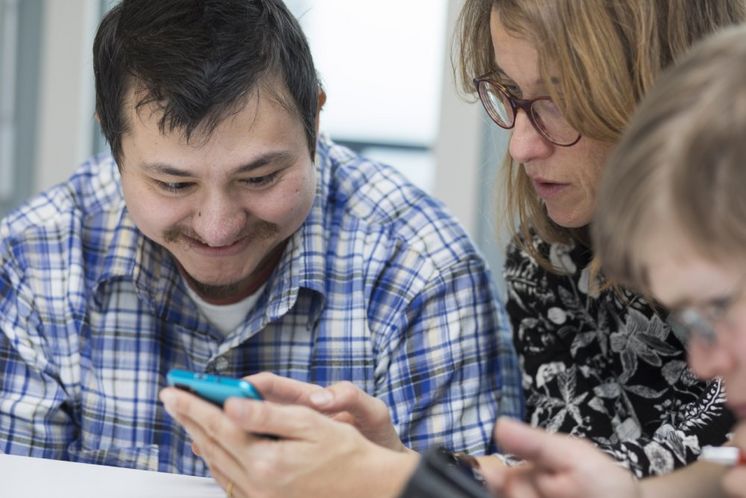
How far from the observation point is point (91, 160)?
175 cm

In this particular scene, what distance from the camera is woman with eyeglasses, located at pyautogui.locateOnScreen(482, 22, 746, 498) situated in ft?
2.40

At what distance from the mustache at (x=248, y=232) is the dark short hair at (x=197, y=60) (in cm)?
12

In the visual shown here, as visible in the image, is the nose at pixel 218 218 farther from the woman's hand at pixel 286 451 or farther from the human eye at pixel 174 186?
the woman's hand at pixel 286 451

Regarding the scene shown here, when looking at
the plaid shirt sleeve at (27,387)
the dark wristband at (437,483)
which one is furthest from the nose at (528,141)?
the plaid shirt sleeve at (27,387)

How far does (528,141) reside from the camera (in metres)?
1.26

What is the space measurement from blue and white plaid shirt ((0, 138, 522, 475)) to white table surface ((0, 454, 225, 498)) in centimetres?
35

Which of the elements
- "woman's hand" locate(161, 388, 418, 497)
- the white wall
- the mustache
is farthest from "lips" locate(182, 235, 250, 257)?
the white wall

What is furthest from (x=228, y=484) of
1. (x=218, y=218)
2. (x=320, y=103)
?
(x=320, y=103)

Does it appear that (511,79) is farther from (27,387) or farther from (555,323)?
(27,387)

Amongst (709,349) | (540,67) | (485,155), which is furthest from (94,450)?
(485,155)

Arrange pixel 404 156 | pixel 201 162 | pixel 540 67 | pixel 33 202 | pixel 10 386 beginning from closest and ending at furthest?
pixel 540 67, pixel 201 162, pixel 10 386, pixel 33 202, pixel 404 156

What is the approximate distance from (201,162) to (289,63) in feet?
0.63

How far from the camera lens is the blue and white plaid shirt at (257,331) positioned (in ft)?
4.94

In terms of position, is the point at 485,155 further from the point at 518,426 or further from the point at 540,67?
the point at 518,426
